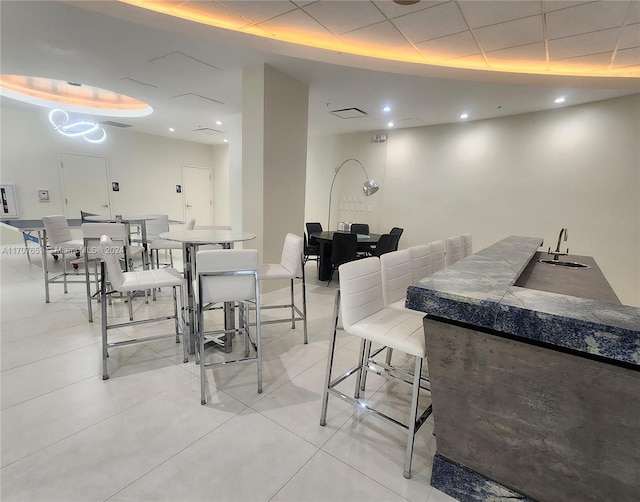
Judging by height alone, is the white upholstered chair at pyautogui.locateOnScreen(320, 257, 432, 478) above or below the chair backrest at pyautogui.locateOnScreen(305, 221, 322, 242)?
below

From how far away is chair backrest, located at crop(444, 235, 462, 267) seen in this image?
274 centimetres

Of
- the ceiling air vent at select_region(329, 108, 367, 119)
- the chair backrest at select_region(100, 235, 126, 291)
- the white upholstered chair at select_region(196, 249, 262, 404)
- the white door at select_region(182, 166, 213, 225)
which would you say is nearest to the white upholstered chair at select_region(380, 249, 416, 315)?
the white upholstered chair at select_region(196, 249, 262, 404)

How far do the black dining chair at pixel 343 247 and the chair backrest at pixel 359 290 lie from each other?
2.52 metres

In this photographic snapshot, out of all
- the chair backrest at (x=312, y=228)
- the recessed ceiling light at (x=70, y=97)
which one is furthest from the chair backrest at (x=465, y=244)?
the recessed ceiling light at (x=70, y=97)

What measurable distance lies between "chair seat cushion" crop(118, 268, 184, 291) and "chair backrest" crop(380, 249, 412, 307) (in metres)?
1.51

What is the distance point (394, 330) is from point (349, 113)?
4.53 meters

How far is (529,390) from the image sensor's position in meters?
1.08

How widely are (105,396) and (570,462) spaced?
248 centimetres

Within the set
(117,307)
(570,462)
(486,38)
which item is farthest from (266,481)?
(486,38)

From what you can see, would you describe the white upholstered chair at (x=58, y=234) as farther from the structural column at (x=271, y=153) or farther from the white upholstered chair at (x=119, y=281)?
the structural column at (x=271, y=153)

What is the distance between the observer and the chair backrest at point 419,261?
→ 84.1 inches

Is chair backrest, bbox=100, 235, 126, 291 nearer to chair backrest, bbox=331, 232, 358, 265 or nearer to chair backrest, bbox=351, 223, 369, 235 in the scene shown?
chair backrest, bbox=331, 232, 358, 265

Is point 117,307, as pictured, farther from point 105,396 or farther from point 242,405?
point 242,405

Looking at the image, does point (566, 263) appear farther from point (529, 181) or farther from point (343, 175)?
point (343, 175)
